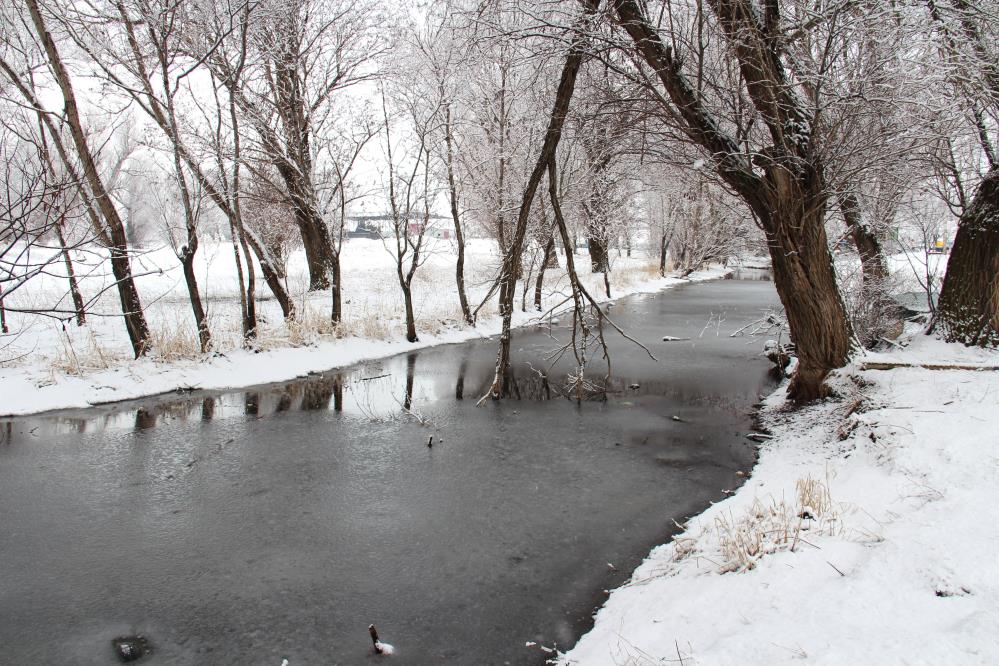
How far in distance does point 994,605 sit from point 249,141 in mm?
13024

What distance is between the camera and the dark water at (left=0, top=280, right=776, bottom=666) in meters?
3.84

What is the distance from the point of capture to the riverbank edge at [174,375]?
A: 855 cm

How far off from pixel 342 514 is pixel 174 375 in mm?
5765

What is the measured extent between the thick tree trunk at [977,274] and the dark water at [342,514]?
284 cm

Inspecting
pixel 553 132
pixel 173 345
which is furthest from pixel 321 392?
pixel 553 132

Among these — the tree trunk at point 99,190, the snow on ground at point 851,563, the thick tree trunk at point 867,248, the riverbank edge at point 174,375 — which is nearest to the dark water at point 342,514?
the riverbank edge at point 174,375

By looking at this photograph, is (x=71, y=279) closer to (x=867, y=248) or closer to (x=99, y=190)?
(x=99, y=190)

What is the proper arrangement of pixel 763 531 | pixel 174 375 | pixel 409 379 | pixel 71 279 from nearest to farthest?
pixel 763 531 < pixel 71 279 < pixel 174 375 < pixel 409 379

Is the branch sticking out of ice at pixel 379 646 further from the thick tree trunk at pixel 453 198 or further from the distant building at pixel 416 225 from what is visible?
the thick tree trunk at pixel 453 198

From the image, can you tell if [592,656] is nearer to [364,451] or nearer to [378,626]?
[378,626]

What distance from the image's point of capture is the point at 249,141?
479 inches

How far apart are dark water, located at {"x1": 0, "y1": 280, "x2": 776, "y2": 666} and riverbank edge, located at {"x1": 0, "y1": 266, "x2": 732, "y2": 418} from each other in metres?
0.42

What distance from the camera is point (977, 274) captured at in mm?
7430

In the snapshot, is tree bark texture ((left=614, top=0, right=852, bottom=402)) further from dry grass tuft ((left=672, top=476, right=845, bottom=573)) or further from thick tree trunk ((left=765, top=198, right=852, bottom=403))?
dry grass tuft ((left=672, top=476, right=845, bottom=573))
